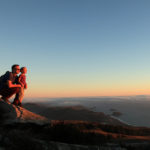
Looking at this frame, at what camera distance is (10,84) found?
251 inches

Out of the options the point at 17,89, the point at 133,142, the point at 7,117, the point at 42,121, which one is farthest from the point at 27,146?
the point at 133,142

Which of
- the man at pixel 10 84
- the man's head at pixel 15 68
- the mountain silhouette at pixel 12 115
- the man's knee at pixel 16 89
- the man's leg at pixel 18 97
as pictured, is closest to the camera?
the mountain silhouette at pixel 12 115

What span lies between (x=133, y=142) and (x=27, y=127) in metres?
4.21

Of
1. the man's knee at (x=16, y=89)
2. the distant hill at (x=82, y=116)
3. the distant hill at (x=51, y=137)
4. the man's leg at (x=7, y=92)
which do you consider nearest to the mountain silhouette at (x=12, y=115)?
the distant hill at (x=51, y=137)

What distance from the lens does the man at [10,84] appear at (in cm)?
646

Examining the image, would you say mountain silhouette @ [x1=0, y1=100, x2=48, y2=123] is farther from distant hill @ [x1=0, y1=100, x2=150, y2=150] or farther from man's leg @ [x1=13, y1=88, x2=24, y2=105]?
man's leg @ [x1=13, y1=88, x2=24, y2=105]

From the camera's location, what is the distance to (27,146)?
4531mm

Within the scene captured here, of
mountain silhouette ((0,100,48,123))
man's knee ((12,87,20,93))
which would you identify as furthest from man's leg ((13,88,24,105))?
mountain silhouette ((0,100,48,123))

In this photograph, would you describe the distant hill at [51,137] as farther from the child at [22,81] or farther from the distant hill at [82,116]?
the distant hill at [82,116]

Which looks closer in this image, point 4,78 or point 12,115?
point 12,115

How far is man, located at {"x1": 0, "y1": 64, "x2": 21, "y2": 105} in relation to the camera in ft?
21.2

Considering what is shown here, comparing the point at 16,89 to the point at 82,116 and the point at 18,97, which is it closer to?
the point at 18,97

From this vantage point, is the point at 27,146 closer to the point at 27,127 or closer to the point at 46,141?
the point at 46,141

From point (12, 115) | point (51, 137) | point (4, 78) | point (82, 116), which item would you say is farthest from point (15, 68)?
point (82, 116)
